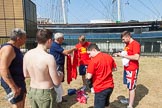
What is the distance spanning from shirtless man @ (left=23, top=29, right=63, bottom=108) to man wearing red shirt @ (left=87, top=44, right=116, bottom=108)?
1061 mm

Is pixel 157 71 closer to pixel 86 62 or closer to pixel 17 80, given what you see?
pixel 86 62

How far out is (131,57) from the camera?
19.0 ft

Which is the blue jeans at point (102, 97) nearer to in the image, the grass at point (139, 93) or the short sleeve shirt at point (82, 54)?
the grass at point (139, 93)

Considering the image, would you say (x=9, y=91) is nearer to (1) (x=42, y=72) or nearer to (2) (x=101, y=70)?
(1) (x=42, y=72)

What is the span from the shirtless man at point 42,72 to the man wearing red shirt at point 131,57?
278 centimetres

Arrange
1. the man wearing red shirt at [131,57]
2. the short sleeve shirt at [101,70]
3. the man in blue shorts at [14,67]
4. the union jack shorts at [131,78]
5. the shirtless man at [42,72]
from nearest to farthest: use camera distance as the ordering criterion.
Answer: the shirtless man at [42,72], the man in blue shorts at [14,67], the short sleeve shirt at [101,70], the man wearing red shirt at [131,57], the union jack shorts at [131,78]

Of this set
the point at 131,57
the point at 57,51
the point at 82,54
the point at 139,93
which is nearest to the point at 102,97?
the point at 131,57

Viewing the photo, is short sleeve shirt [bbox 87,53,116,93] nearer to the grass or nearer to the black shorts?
the black shorts

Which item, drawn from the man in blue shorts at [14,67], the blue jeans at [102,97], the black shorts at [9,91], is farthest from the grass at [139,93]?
the man in blue shorts at [14,67]

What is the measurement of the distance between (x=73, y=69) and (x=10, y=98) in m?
3.11

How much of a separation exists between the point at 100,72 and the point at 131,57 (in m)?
1.55

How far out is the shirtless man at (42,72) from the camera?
11.0ft

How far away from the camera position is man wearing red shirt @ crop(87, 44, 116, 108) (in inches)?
174

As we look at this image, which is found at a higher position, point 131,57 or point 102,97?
point 131,57
